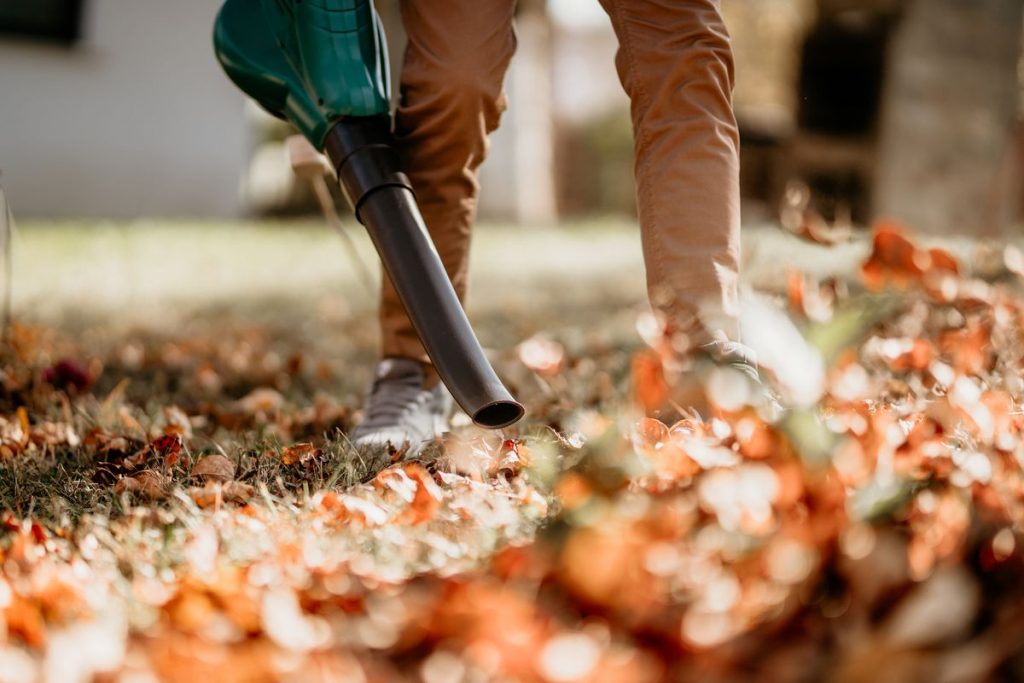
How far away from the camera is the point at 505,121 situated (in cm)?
808

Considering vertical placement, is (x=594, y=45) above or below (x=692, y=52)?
→ below

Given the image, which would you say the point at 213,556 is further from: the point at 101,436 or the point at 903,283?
the point at 903,283

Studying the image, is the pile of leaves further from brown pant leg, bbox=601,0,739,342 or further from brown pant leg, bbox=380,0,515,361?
brown pant leg, bbox=380,0,515,361

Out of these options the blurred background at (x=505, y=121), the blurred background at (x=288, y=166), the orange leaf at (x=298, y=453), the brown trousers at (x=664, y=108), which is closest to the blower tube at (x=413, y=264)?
the brown trousers at (x=664, y=108)

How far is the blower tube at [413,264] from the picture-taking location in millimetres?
1307

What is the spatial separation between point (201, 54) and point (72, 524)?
617 cm

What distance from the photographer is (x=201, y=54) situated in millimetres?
6684

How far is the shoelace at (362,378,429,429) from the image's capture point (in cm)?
160

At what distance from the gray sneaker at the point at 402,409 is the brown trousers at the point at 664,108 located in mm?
426

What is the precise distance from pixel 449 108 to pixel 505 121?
672 cm

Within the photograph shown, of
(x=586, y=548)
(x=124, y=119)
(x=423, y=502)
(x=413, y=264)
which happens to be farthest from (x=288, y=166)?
(x=586, y=548)

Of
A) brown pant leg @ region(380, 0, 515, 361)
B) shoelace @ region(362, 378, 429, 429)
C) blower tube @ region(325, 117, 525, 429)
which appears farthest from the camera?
shoelace @ region(362, 378, 429, 429)

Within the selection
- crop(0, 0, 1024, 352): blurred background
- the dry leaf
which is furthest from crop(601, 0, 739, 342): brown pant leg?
crop(0, 0, 1024, 352): blurred background

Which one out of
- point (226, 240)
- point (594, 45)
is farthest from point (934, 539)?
point (594, 45)
